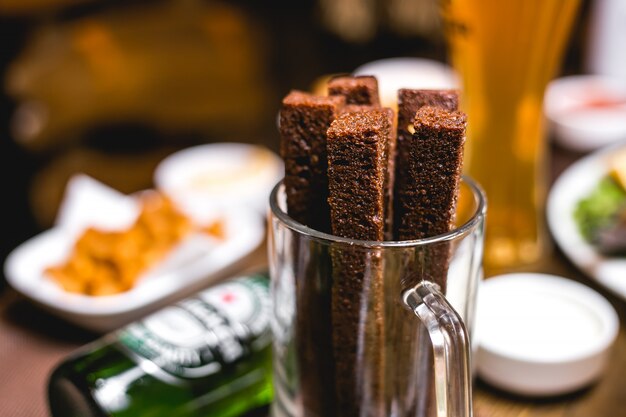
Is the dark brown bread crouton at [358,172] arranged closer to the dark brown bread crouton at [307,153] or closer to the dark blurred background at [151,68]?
the dark brown bread crouton at [307,153]

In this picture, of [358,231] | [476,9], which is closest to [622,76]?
[476,9]

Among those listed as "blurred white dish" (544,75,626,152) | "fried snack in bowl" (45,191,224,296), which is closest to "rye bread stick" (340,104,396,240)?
"fried snack in bowl" (45,191,224,296)

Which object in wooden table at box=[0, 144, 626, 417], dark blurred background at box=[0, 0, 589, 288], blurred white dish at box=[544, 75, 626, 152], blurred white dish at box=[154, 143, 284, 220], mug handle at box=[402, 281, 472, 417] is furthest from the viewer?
dark blurred background at box=[0, 0, 589, 288]

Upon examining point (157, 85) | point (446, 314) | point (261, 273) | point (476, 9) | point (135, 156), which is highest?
point (476, 9)

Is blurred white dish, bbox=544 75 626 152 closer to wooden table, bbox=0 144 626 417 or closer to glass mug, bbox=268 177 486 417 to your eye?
wooden table, bbox=0 144 626 417

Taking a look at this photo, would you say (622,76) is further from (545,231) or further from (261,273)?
(261,273)

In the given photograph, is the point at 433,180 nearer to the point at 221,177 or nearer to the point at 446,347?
the point at 446,347
